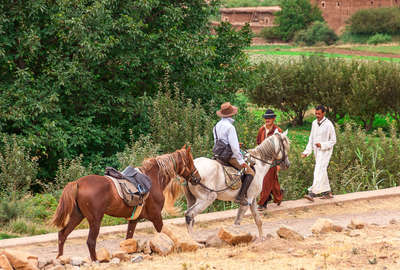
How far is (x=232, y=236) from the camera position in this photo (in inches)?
350

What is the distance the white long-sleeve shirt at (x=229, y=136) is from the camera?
9.52 meters

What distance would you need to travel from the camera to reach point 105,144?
16.8 meters

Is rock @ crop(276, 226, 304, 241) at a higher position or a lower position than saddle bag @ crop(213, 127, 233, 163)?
lower

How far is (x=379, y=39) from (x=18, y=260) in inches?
2746

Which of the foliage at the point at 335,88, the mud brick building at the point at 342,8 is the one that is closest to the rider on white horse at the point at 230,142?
the foliage at the point at 335,88

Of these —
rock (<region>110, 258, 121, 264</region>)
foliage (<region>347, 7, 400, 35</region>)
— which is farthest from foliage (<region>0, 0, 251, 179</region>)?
foliage (<region>347, 7, 400, 35</region>)

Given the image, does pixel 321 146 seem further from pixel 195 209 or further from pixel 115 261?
pixel 115 261

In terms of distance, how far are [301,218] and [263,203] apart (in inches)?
30.6

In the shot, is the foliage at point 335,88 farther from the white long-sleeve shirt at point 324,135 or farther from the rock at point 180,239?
the rock at point 180,239

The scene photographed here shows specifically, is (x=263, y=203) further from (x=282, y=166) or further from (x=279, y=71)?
(x=279, y=71)

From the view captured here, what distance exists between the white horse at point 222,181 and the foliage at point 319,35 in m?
62.0

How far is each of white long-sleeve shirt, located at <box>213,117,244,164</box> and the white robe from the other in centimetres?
274

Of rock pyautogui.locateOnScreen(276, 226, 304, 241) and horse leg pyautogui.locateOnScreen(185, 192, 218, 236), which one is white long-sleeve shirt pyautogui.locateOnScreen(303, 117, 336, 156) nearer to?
horse leg pyautogui.locateOnScreen(185, 192, 218, 236)

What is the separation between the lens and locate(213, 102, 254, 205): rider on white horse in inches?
376
